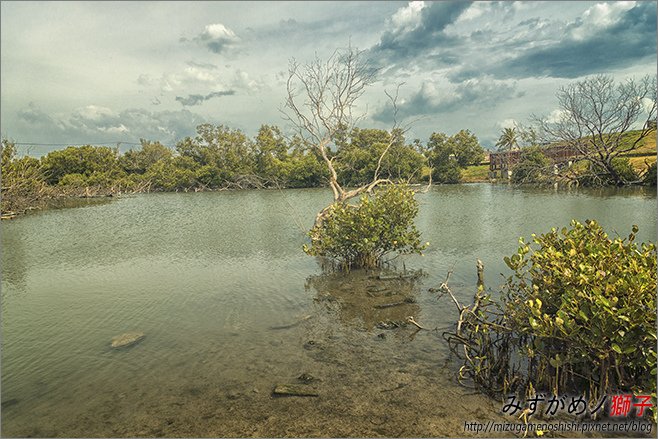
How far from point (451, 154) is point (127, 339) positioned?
10103 centimetres

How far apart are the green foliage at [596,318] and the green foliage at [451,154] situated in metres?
94.7

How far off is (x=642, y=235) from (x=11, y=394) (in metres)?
28.0

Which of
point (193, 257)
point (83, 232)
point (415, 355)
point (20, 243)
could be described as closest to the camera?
point (415, 355)

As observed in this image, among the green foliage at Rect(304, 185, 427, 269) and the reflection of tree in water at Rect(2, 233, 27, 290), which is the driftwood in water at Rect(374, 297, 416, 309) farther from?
the reflection of tree in water at Rect(2, 233, 27, 290)

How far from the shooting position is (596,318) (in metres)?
7.03

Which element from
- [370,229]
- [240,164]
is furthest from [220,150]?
[370,229]

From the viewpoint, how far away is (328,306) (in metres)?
14.9

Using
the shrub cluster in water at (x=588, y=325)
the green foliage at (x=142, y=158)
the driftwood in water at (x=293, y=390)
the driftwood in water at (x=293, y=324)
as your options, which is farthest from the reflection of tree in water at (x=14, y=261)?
the green foliage at (x=142, y=158)

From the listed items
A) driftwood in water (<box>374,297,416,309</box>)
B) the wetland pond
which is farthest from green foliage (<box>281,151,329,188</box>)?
driftwood in water (<box>374,297,416,309</box>)

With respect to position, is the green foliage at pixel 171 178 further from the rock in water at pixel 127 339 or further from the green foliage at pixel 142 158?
the rock in water at pixel 127 339

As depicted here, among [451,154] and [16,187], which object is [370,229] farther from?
[451,154]

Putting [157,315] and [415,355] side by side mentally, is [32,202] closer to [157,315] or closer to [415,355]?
[157,315]

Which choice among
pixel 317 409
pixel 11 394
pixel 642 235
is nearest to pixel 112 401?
pixel 11 394

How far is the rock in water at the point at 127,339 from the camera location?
1202 centimetres
